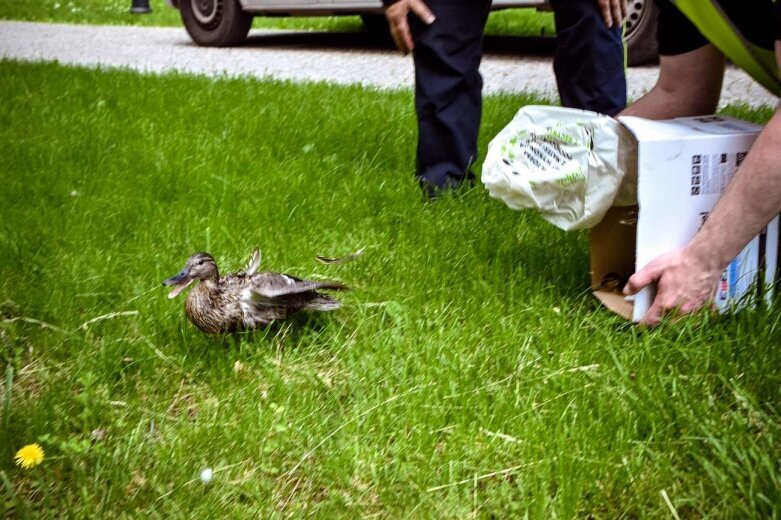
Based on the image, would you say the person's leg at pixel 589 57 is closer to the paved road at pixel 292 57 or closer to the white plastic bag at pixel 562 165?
the white plastic bag at pixel 562 165

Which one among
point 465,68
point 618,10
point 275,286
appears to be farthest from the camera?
point 465,68

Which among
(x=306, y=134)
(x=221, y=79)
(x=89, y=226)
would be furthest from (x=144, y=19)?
(x=89, y=226)

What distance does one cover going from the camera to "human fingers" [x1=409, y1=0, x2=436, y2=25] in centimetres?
322

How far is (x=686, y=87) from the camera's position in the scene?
2.62m

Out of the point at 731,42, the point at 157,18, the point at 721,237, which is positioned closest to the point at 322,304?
the point at 721,237

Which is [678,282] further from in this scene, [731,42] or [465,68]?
[465,68]

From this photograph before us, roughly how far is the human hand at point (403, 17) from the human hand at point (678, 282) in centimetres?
138

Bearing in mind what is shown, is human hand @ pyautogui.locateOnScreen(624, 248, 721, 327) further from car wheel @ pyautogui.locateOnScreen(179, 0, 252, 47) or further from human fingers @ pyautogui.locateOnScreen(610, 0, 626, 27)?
car wheel @ pyautogui.locateOnScreen(179, 0, 252, 47)

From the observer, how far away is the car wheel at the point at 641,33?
688 cm

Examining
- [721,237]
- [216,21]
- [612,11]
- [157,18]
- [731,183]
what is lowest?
[157,18]

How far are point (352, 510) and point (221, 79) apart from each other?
473cm

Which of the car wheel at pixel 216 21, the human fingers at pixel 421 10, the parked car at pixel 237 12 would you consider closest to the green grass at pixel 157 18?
the parked car at pixel 237 12

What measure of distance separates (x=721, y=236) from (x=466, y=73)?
1.59 metres

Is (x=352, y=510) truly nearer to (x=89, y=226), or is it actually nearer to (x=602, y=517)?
(x=602, y=517)
